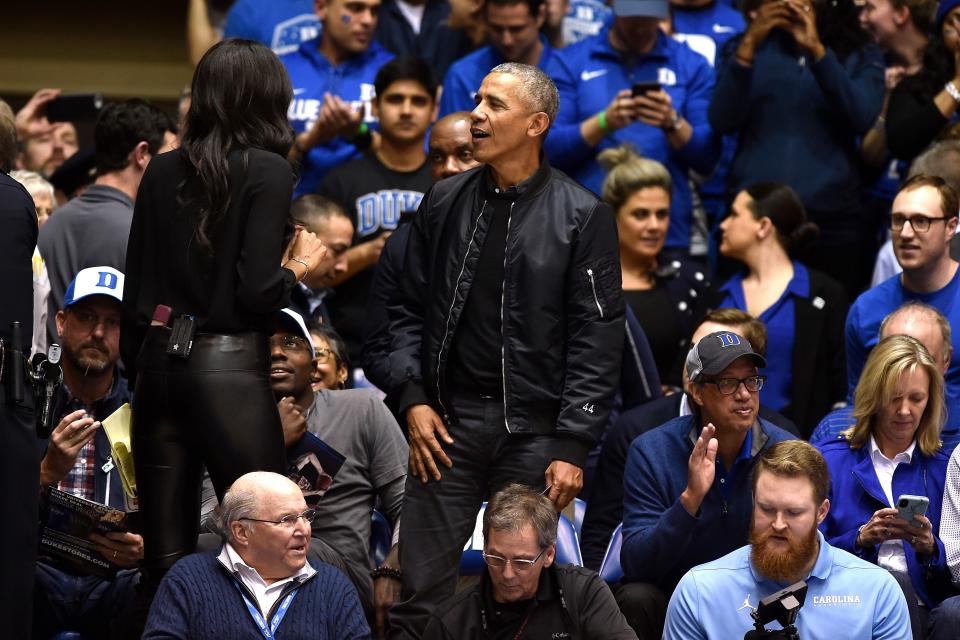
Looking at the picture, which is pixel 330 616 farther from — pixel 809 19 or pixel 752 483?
pixel 809 19

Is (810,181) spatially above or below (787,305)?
above

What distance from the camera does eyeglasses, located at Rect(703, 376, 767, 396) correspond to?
5.58 m

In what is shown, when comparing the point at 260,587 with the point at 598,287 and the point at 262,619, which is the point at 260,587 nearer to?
the point at 262,619

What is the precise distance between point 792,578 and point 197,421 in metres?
1.95

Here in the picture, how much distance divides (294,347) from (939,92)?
11.5 ft

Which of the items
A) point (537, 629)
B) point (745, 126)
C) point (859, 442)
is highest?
point (745, 126)

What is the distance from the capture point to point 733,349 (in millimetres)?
5578

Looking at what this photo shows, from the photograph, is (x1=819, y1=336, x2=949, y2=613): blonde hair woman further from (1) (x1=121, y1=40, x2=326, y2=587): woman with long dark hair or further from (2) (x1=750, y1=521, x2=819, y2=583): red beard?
(1) (x1=121, y1=40, x2=326, y2=587): woman with long dark hair

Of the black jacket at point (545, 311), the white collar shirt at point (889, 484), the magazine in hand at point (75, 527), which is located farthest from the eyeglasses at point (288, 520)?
the white collar shirt at point (889, 484)

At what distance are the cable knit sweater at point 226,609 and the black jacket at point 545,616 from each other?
27 centimetres

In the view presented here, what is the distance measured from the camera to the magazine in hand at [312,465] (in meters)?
5.58

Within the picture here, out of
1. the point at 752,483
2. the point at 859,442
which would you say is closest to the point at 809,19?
the point at 859,442

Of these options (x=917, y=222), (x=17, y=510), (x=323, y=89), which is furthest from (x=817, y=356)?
(x=17, y=510)

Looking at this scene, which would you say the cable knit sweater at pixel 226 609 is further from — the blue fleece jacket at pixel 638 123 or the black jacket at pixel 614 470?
the blue fleece jacket at pixel 638 123
